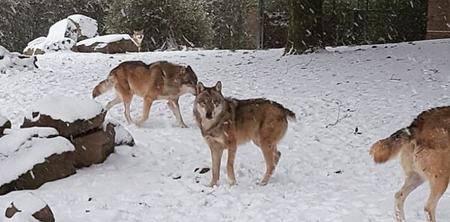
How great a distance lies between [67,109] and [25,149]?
860mm

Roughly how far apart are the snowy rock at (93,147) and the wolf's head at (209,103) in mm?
1434

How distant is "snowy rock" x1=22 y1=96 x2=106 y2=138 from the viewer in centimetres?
694

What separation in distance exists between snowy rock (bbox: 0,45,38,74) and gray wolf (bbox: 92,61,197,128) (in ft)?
19.3

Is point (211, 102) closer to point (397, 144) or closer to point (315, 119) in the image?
point (397, 144)

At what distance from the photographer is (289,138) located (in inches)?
321

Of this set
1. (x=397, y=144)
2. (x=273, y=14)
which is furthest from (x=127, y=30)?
(x=397, y=144)

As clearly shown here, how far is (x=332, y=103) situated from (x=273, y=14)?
11.2 meters

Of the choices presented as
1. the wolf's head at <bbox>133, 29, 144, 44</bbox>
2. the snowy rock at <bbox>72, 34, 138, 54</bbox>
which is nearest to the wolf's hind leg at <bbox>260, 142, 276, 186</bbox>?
the snowy rock at <bbox>72, 34, 138, 54</bbox>

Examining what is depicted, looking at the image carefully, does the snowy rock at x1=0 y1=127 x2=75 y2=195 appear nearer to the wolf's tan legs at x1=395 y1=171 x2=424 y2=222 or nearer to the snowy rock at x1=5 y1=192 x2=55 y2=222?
the snowy rock at x1=5 y1=192 x2=55 y2=222

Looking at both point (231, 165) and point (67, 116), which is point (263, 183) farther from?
point (67, 116)

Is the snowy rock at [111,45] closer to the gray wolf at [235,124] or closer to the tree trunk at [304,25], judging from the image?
the tree trunk at [304,25]

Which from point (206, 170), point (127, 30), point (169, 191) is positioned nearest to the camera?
point (169, 191)

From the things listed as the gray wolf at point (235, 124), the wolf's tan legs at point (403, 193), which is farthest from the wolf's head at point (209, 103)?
the wolf's tan legs at point (403, 193)

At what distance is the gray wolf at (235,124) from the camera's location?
250 inches
